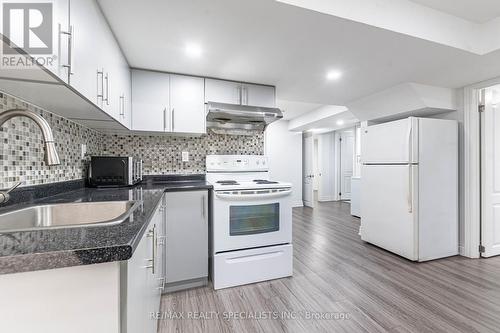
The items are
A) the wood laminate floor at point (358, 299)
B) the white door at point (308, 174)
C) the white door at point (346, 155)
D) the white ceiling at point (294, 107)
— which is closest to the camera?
the wood laminate floor at point (358, 299)

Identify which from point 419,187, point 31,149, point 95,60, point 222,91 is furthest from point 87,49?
point 419,187

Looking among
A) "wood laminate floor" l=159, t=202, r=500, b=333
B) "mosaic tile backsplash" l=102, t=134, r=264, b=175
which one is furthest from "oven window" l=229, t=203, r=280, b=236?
"mosaic tile backsplash" l=102, t=134, r=264, b=175

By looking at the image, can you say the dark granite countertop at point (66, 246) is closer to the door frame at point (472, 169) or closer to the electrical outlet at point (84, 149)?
the electrical outlet at point (84, 149)

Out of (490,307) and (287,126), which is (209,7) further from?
(287,126)

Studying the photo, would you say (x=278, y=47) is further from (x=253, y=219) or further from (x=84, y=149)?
(x=84, y=149)

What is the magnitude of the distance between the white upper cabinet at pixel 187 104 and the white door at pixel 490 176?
332cm

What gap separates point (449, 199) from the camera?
2.79 metres

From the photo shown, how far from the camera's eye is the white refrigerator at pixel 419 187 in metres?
2.64

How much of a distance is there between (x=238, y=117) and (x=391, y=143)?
6.33 feet

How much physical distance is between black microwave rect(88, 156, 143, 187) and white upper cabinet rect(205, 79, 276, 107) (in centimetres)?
107

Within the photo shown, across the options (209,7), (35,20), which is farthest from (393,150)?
(35,20)

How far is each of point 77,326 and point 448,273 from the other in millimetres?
3140

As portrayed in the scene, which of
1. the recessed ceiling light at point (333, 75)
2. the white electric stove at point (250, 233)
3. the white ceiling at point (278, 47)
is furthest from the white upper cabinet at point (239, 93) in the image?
the white electric stove at point (250, 233)

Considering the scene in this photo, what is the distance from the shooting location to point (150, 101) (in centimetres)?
232
